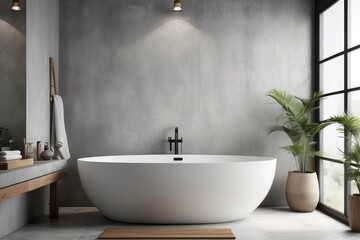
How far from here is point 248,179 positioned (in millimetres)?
4121

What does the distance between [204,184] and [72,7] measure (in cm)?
270

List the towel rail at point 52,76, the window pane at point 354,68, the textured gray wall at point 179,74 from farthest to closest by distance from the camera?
1. the textured gray wall at point 179,74
2. the towel rail at point 52,76
3. the window pane at point 354,68

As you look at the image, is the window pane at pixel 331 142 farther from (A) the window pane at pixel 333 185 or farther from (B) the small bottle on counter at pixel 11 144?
(B) the small bottle on counter at pixel 11 144

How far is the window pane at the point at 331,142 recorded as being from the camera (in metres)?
4.72

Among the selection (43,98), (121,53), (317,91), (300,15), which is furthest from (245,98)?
(43,98)

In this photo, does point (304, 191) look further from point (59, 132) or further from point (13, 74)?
point (13, 74)

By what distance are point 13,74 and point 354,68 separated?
3100 millimetres

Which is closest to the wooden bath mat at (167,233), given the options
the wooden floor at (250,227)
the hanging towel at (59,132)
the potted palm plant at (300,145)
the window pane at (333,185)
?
the wooden floor at (250,227)

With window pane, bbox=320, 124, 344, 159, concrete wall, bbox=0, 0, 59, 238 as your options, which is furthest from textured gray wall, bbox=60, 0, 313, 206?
concrete wall, bbox=0, 0, 59, 238

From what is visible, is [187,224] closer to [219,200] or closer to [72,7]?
[219,200]

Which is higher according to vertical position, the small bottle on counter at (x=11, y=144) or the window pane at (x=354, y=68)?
the window pane at (x=354, y=68)

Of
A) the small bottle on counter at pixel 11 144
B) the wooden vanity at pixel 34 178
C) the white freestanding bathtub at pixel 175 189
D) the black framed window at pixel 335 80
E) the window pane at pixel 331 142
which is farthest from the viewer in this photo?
the window pane at pixel 331 142

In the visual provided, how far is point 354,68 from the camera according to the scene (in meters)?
4.38

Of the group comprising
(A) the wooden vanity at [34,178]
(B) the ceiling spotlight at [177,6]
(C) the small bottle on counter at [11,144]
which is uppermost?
(B) the ceiling spotlight at [177,6]
